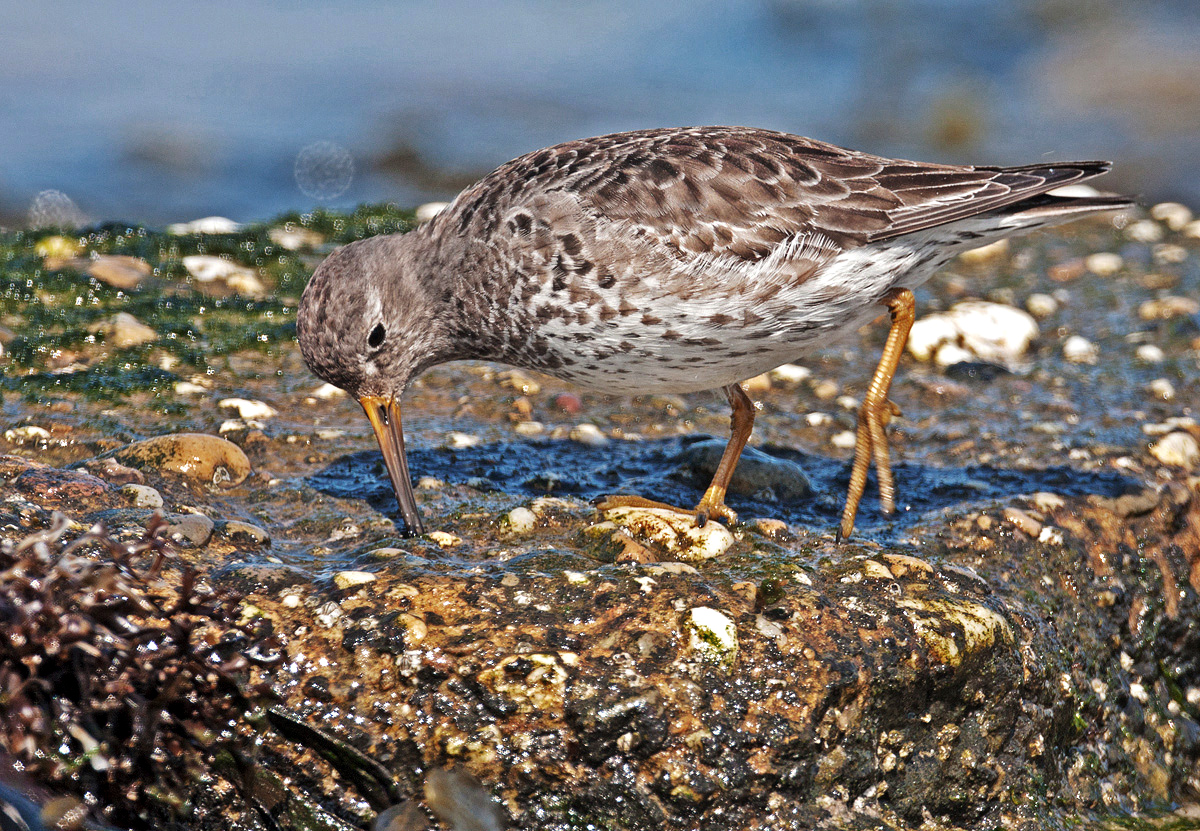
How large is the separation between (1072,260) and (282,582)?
23.9ft

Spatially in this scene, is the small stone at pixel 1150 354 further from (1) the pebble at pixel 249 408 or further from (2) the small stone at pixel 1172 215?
(1) the pebble at pixel 249 408

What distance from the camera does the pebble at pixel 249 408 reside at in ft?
20.3

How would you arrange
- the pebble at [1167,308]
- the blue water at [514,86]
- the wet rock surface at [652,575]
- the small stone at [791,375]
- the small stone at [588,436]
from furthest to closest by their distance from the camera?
1. the blue water at [514,86]
2. the pebble at [1167,308]
3. the small stone at [791,375]
4. the small stone at [588,436]
5. the wet rock surface at [652,575]

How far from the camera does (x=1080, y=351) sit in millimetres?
7477

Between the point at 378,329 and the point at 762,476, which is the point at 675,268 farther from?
the point at 378,329

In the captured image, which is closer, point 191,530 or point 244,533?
point 191,530

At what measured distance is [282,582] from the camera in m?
4.39

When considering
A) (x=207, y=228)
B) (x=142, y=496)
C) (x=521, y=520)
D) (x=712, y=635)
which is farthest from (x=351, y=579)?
(x=207, y=228)

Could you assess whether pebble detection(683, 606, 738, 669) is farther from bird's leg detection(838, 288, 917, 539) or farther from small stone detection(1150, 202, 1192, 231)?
small stone detection(1150, 202, 1192, 231)

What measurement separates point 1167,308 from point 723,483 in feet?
14.5

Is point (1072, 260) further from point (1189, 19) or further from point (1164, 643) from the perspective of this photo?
point (1189, 19)

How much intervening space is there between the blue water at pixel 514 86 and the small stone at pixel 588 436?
7772mm

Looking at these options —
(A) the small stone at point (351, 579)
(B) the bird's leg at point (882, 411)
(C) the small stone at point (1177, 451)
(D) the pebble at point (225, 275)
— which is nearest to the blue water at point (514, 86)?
(D) the pebble at point (225, 275)

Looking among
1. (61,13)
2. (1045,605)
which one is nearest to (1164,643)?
(1045,605)
